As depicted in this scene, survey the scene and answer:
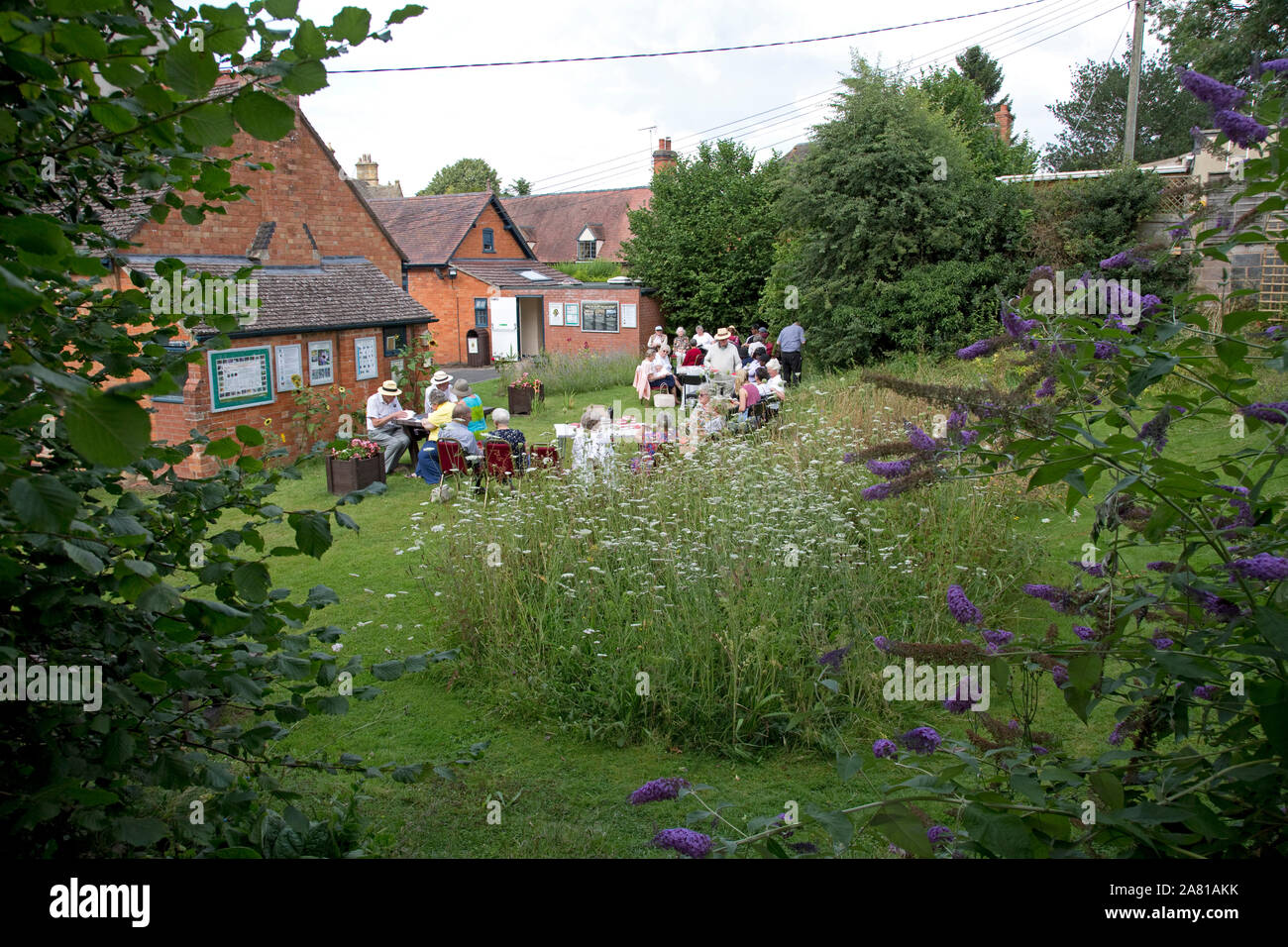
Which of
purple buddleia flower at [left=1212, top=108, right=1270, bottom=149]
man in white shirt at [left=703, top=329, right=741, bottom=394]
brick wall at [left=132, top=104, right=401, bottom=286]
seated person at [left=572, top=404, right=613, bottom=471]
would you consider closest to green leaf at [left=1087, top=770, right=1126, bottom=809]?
purple buddleia flower at [left=1212, top=108, right=1270, bottom=149]

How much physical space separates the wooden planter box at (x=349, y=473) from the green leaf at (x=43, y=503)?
1120 cm

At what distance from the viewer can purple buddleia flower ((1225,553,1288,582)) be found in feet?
5.14

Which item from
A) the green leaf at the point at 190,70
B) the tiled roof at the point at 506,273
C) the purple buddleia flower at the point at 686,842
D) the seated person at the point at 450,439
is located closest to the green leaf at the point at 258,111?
the green leaf at the point at 190,70

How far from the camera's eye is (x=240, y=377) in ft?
44.1

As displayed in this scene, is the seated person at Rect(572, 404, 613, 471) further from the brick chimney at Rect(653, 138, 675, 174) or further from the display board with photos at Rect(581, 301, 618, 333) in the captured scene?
the brick chimney at Rect(653, 138, 675, 174)

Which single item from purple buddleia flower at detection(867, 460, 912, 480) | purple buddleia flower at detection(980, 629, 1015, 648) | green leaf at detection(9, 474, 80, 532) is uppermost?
green leaf at detection(9, 474, 80, 532)

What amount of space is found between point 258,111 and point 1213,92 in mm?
2129

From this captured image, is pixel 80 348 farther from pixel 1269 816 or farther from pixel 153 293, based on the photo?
pixel 1269 816

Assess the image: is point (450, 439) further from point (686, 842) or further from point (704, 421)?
point (686, 842)

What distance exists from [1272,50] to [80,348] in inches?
1220

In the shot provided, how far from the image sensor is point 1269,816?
5.38 ft

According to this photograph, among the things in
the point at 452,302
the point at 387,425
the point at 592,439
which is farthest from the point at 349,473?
the point at 452,302

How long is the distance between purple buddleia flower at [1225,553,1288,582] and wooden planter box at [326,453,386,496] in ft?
36.9

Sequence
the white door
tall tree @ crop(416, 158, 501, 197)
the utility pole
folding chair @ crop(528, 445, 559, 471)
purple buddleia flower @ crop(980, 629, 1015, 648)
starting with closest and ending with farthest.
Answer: purple buddleia flower @ crop(980, 629, 1015, 648), folding chair @ crop(528, 445, 559, 471), the utility pole, the white door, tall tree @ crop(416, 158, 501, 197)
